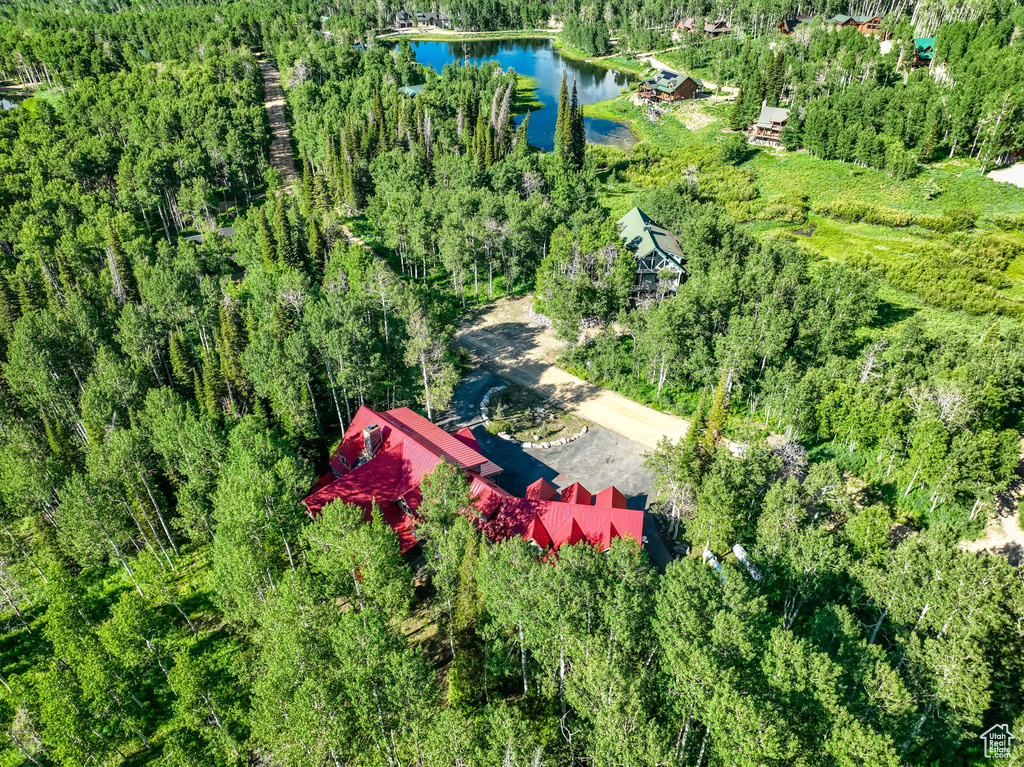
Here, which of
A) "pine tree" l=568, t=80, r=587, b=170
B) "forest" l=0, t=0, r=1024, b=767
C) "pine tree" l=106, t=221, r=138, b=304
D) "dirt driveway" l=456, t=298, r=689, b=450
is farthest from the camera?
"pine tree" l=568, t=80, r=587, b=170

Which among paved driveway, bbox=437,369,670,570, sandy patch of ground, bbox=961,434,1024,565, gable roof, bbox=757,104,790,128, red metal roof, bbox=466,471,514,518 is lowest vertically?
paved driveway, bbox=437,369,670,570

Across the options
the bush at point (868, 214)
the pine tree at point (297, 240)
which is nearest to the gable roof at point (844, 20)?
the bush at point (868, 214)

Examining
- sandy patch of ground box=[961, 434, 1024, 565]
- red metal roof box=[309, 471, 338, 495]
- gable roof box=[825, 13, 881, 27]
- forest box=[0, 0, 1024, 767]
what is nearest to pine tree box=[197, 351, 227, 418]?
forest box=[0, 0, 1024, 767]

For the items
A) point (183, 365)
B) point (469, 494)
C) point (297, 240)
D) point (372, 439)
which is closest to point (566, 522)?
point (469, 494)

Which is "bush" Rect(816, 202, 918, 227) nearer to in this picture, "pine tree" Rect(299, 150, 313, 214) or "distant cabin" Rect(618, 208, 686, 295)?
"distant cabin" Rect(618, 208, 686, 295)

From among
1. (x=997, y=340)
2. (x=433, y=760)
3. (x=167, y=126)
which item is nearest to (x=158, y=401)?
(x=433, y=760)

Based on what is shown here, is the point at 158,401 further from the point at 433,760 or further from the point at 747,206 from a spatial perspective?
the point at 747,206

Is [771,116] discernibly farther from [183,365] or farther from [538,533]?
[183,365]
